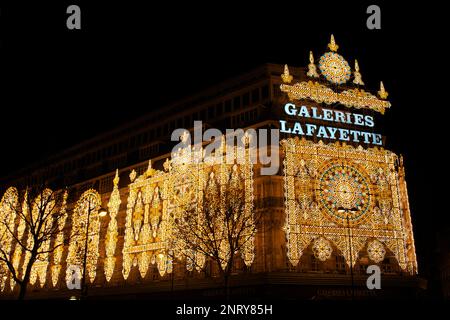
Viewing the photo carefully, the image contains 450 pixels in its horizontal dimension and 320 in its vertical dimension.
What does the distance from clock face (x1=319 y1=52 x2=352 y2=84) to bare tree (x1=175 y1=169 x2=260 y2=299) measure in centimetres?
1724

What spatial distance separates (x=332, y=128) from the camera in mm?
57781

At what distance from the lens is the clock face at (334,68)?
60219 millimetres

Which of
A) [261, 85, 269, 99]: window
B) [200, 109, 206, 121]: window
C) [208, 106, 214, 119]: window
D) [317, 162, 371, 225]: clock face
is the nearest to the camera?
[317, 162, 371, 225]: clock face

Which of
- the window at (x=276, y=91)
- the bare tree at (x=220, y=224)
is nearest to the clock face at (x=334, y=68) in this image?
the window at (x=276, y=91)

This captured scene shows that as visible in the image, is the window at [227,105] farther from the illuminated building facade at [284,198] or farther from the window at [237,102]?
the window at [237,102]

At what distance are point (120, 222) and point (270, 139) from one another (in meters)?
26.3

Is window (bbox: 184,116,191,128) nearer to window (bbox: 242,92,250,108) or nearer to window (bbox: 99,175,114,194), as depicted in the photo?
window (bbox: 242,92,250,108)

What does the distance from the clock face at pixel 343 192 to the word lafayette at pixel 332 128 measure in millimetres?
4036

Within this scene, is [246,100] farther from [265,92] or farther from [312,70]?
[312,70]

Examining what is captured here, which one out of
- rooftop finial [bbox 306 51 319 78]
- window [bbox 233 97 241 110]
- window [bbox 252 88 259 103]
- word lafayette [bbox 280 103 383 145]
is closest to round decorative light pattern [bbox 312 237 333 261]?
word lafayette [bbox 280 103 383 145]

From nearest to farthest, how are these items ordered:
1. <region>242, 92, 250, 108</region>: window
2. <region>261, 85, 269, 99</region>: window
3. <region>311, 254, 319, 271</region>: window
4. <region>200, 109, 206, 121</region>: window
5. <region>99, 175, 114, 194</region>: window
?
1. <region>311, 254, 319, 271</region>: window
2. <region>261, 85, 269, 99</region>: window
3. <region>242, 92, 250, 108</region>: window
4. <region>200, 109, 206, 121</region>: window
5. <region>99, 175, 114, 194</region>: window

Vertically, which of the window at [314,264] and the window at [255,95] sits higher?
the window at [255,95]

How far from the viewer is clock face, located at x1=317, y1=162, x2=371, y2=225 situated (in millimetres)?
53625

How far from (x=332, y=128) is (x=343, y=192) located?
779 centimetres
